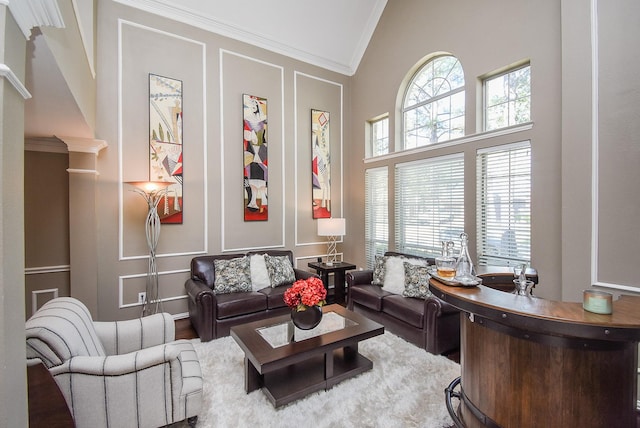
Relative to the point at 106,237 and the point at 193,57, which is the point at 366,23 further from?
the point at 106,237

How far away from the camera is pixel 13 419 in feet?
3.00

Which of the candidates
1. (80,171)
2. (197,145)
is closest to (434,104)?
(197,145)

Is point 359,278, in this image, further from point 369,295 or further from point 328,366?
point 328,366

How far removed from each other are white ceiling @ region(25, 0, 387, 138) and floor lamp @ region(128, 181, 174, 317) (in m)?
0.90

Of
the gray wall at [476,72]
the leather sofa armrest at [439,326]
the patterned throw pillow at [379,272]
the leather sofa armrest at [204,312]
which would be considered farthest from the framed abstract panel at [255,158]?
the leather sofa armrest at [439,326]

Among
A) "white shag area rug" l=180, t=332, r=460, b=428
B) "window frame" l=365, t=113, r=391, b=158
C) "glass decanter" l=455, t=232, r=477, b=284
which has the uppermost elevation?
"window frame" l=365, t=113, r=391, b=158

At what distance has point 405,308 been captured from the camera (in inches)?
124

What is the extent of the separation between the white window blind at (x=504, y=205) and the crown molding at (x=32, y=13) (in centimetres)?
374

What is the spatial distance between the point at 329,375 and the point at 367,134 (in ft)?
13.4

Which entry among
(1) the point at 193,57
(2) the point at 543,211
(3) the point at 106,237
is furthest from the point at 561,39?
(3) the point at 106,237

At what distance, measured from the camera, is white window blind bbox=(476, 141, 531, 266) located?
3092mm

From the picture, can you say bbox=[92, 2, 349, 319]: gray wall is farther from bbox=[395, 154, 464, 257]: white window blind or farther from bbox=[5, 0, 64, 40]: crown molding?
bbox=[5, 0, 64, 40]: crown molding

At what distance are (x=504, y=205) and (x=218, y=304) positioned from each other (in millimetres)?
3433

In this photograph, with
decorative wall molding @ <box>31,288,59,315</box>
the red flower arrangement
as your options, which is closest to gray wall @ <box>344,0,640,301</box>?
the red flower arrangement
